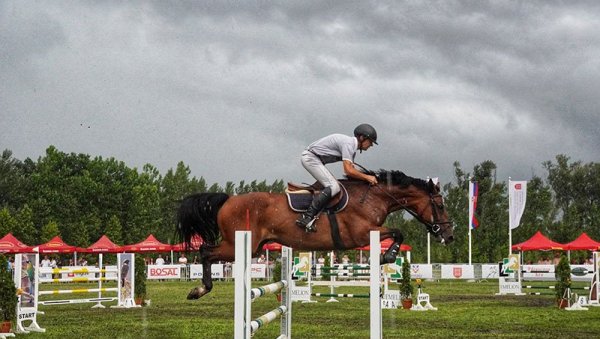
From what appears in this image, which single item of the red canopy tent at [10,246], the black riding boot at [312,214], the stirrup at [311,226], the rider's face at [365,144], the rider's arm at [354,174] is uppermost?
the rider's face at [365,144]

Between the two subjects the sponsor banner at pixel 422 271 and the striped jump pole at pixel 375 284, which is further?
the sponsor banner at pixel 422 271

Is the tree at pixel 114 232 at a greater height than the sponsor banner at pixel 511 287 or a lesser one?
greater

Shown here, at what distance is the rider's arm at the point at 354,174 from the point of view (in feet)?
23.7

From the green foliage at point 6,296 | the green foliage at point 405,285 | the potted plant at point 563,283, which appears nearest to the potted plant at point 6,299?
the green foliage at point 6,296

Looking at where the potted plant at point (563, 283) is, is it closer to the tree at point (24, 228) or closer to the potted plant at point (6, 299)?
the potted plant at point (6, 299)

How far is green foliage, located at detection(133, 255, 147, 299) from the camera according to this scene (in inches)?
754

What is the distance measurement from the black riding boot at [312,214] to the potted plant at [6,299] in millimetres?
6488

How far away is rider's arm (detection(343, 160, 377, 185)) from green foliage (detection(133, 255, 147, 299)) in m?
13.0

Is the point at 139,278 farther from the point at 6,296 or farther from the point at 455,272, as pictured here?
the point at 455,272

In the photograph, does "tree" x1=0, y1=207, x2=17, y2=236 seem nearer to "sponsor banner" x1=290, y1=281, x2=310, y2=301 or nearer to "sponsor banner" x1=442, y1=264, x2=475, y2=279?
"sponsor banner" x1=442, y1=264, x2=475, y2=279

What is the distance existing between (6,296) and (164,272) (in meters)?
28.3

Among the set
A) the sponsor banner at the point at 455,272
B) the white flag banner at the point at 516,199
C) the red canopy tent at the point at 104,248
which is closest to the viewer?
the white flag banner at the point at 516,199

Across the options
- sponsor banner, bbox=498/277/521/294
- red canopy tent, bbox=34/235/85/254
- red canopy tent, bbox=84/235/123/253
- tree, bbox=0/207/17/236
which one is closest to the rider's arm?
sponsor banner, bbox=498/277/521/294

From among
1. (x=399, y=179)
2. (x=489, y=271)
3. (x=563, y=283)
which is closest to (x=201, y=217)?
(x=399, y=179)
